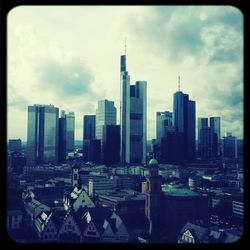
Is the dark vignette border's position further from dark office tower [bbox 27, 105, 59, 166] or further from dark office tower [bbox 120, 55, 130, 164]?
dark office tower [bbox 120, 55, 130, 164]

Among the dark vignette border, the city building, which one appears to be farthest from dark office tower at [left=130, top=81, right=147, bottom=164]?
the dark vignette border

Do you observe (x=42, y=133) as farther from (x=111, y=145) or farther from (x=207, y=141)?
(x=207, y=141)

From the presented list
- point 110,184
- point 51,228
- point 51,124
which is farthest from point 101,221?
point 51,124

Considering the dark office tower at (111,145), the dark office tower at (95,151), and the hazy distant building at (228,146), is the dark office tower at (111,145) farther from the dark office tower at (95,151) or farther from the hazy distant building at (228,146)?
the hazy distant building at (228,146)

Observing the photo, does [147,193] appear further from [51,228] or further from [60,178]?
[60,178]
